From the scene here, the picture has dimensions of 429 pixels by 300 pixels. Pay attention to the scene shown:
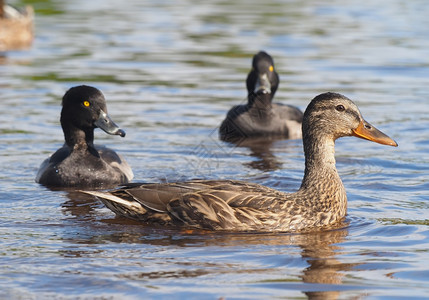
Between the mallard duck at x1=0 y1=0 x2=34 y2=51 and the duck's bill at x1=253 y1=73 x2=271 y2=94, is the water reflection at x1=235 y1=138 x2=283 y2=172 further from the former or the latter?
the mallard duck at x1=0 y1=0 x2=34 y2=51

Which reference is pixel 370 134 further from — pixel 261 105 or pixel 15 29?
pixel 15 29

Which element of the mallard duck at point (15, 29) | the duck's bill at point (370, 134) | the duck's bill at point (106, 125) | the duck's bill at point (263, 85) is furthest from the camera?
the mallard duck at point (15, 29)

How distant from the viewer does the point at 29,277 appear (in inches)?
299

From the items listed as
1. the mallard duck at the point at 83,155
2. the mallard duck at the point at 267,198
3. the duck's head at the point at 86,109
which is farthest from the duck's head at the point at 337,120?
the duck's head at the point at 86,109

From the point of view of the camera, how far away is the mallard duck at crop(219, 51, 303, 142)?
1514 cm

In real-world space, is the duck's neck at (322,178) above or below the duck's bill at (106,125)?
below

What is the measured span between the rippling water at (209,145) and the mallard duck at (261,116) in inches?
15.5

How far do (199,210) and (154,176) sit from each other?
3.05 m

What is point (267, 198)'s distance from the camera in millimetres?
9203

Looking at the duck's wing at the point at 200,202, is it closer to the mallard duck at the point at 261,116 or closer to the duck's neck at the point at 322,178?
the duck's neck at the point at 322,178

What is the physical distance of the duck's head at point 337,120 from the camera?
9.77m

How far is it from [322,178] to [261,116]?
5821 mm

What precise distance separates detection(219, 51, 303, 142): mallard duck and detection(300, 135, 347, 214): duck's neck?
5251 millimetres

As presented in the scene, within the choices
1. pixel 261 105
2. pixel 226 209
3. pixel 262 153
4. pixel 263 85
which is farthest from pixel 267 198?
→ pixel 261 105
